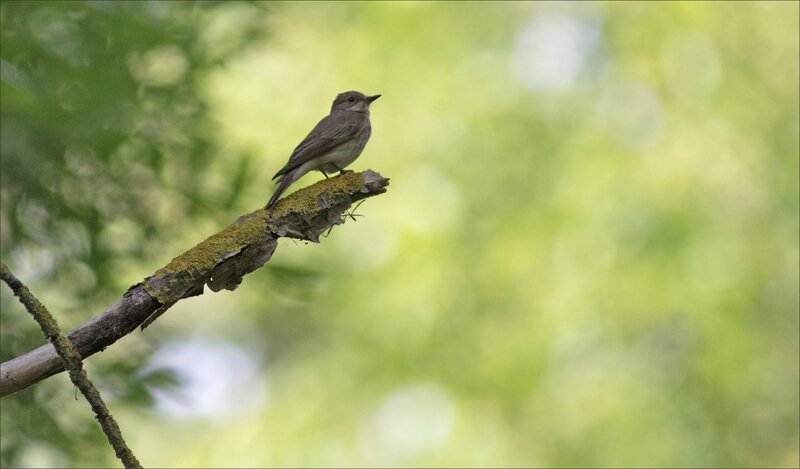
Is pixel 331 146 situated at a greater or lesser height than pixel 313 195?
greater

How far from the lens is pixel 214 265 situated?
366 centimetres

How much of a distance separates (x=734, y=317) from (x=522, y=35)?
518cm

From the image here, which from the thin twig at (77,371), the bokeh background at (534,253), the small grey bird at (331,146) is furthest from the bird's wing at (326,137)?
the bokeh background at (534,253)

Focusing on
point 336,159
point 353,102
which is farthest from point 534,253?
point 336,159

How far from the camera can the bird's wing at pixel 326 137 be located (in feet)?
19.6

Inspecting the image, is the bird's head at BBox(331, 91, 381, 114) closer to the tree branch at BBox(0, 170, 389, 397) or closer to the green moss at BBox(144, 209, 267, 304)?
the tree branch at BBox(0, 170, 389, 397)

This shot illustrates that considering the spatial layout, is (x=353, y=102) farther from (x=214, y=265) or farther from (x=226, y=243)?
(x=214, y=265)

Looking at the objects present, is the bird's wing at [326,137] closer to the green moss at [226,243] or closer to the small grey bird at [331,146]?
the small grey bird at [331,146]

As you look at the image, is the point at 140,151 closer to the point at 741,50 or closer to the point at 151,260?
the point at 151,260

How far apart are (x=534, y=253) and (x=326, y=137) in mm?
8044

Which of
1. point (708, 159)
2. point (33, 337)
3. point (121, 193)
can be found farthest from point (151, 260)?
point (708, 159)

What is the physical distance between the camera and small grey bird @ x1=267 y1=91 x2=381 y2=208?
5934 mm

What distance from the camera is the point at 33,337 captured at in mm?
6105

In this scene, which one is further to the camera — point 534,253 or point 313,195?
point 534,253
